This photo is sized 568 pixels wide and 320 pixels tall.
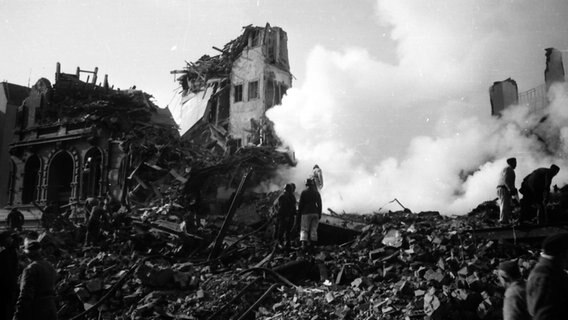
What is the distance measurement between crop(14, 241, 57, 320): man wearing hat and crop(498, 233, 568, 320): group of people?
4.86 meters

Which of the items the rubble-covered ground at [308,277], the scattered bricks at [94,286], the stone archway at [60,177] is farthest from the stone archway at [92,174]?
the scattered bricks at [94,286]

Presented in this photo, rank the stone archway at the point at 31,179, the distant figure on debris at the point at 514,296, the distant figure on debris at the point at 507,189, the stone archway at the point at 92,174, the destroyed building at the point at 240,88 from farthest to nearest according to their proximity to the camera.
→ the destroyed building at the point at 240,88 < the stone archway at the point at 31,179 < the stone archway at the point at 92,174 < the distant figure on debris at the point at 507,189 < the distant figure on debris at the point at 514,296

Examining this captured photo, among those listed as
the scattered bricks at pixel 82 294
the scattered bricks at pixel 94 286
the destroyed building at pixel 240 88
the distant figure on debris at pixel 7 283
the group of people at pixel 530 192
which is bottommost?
the scattered bricks at pixel 82 294

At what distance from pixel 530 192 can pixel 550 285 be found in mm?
6641

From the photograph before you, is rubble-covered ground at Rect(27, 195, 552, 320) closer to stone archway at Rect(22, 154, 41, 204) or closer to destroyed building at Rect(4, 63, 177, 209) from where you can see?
destroyed building at Rect(4, 63, 177, 209)

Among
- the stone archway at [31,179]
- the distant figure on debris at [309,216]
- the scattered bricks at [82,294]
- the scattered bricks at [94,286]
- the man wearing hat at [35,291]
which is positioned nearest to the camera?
the man wearing hat at [35,291]

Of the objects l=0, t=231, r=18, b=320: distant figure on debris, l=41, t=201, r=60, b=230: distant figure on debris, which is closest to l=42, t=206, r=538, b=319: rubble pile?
l=0, t=231, r=18, b=320: distant figure on debris

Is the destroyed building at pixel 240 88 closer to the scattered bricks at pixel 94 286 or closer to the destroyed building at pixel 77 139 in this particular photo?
the destroyed building at pixel 77 139

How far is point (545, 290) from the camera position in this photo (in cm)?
320

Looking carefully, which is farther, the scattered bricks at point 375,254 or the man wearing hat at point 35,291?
the scattered bricks at point 375,254

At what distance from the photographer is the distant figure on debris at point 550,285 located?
125 inches

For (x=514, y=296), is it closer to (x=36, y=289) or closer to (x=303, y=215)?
(x=36, y=289)

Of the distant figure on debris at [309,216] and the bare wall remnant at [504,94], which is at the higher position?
the bare wall remnant at [504,94]

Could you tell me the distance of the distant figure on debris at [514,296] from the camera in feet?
11.1
